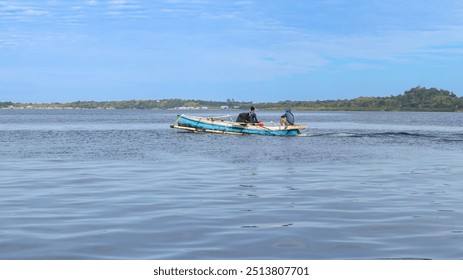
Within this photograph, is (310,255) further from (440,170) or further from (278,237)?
(440,170)

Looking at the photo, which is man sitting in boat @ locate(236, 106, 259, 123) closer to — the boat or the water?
the boat

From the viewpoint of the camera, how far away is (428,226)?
13.7 meters

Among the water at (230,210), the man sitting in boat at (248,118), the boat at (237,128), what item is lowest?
the water at (230,210)

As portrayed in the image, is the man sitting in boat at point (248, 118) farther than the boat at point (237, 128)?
Yes


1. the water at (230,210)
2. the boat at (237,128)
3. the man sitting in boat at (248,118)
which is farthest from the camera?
the man sitting in boat at (248,118)

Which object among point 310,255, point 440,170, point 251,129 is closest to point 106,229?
point 310,255

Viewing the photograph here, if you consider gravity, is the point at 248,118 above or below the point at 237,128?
above

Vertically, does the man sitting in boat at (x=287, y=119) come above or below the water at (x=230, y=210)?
above

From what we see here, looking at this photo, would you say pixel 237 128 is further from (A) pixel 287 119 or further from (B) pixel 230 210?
(B) pixel 230 210

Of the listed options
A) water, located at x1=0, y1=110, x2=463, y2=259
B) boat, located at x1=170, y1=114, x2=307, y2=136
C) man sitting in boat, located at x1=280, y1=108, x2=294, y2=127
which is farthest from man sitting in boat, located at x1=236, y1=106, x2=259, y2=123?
water, located at x1=0, y1=110, x2=463, y2=259

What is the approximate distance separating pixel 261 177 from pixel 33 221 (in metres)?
11.4

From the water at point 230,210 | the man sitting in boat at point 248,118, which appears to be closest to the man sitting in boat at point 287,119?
the man sitting in boat at point 248,118

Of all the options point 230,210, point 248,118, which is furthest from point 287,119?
point 230,210

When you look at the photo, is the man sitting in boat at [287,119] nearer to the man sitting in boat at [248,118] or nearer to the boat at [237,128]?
the boat at [237,128]
